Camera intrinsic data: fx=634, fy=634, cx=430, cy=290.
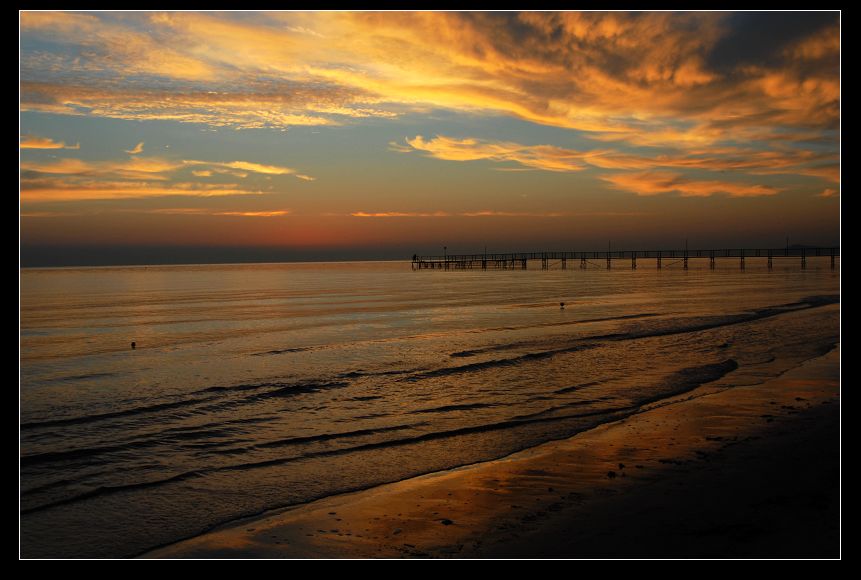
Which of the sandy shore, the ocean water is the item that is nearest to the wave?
the ocean water

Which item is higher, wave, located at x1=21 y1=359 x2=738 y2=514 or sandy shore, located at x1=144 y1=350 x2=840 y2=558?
sandy shore, located at x1=144 y1=350 x2=840 y2=558

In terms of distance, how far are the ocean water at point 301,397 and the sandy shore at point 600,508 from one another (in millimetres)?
693

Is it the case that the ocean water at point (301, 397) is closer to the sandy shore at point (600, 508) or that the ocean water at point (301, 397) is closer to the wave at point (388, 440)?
the wave at point (388, 440)

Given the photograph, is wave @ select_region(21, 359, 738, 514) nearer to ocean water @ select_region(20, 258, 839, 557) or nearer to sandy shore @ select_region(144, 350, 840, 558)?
ocean water @ select_region(20, 258, 839, 557)

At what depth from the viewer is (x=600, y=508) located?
288 inches

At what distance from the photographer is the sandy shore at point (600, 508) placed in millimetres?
6363

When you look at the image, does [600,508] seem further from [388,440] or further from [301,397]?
[301,397]

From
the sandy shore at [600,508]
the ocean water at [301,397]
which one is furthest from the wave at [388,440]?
the sandy shore at [600,508]

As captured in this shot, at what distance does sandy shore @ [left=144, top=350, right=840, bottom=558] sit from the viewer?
636 cm

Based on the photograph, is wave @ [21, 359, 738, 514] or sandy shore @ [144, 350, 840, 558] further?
wave @ [21, 359, 738, 514]

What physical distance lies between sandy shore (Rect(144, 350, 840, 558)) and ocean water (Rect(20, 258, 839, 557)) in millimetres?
693

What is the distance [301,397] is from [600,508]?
8740 millimetres

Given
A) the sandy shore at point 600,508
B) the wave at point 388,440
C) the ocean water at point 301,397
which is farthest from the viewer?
the wave at point 388,440
